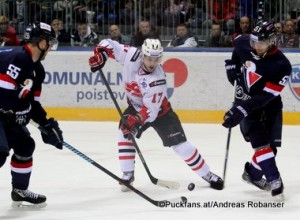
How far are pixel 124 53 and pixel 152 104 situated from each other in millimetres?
465

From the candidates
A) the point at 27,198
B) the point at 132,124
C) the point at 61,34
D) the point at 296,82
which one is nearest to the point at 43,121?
the point at 27,198

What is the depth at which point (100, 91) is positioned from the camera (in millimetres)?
9594

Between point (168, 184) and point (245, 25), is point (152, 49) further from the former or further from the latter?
point (245, 25)

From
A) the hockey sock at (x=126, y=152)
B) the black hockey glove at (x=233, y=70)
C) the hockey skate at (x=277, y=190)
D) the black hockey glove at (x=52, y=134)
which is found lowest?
the hockey skate at (x=277, y=190)

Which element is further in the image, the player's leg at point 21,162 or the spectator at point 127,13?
the spectator at point 127,13

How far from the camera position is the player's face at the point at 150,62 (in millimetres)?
5741

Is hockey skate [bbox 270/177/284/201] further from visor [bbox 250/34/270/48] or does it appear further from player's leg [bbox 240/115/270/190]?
visor [bbox 250/34/270/48]

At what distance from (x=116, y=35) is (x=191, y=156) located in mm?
4361

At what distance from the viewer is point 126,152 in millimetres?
5996

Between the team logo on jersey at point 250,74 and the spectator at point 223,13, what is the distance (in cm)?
430

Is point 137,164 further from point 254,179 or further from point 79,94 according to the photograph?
point 79,94

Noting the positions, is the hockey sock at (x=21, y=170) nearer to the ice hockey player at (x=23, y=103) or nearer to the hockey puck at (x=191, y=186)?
the ice hockey player at (x=23, y=103)

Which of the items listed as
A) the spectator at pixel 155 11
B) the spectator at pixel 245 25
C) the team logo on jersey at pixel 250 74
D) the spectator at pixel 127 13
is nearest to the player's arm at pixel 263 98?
the team logo on jersey at pixel 250 74

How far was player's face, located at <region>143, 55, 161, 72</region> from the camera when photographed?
5741 mm
